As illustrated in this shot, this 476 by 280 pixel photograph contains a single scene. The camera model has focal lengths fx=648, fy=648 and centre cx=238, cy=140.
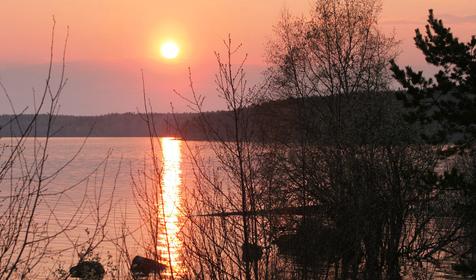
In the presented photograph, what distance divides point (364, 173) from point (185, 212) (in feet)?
31.7

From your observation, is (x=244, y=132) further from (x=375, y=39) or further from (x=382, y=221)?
(x=375, y=39)

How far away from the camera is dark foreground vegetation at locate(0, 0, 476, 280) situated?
11.1m

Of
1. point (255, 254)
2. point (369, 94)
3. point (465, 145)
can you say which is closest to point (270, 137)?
point (369, 94)

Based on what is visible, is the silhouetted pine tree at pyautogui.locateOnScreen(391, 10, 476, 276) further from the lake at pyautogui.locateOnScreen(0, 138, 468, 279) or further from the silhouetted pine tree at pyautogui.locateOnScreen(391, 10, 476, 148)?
the lake at pyautogui.locateOnScreen(0, 138, 468, 279)

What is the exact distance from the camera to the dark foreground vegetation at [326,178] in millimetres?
11086

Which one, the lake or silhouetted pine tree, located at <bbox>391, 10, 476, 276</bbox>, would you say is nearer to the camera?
the lake

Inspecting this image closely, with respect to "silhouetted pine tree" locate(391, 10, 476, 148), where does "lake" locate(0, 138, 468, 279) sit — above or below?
below

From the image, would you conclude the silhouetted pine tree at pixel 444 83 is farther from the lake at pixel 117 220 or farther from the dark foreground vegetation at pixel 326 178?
the lake at pixel 117 220

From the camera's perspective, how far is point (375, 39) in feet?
122

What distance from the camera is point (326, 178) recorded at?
2608 cm

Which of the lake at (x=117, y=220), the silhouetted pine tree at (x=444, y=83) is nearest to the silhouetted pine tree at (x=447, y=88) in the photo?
the silhouetted pine tree at (x=444, y=83)

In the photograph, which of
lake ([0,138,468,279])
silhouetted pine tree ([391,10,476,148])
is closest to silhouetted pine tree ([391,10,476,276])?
silhouetted pine tree ([391,10,476,148])

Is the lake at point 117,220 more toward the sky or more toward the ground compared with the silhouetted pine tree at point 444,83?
more toward the ground

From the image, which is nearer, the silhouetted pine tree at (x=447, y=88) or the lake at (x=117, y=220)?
the lake at (x=117, y=220)
